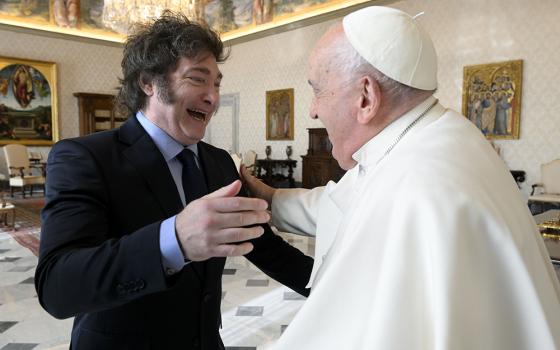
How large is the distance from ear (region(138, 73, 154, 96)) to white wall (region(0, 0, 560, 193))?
8.94 meters

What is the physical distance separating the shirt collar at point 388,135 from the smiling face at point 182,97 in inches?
27.0

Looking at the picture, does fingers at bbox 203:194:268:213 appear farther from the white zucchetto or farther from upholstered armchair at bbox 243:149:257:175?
upholstered armchair at bbox 243:149:257:175

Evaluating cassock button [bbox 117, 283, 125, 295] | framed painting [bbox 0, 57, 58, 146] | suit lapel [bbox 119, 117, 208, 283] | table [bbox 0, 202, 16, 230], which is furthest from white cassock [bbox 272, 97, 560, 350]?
framed painting [bbox 0, 57, 58, 146]

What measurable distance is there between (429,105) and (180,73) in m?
0.91

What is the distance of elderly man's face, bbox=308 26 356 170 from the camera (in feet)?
4.40

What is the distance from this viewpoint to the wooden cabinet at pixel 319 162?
35.7 feet

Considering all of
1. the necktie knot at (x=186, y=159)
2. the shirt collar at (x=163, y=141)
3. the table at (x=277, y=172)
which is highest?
the shirt collar at (x=163, y=141)

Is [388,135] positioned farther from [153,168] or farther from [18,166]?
[18,166]

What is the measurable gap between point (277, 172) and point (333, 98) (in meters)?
11.9

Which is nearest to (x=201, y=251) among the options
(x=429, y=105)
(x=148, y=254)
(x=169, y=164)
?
(x=148, y=254)

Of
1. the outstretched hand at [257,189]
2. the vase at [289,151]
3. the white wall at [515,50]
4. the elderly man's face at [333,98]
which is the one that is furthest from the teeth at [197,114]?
the vase at [289,151]

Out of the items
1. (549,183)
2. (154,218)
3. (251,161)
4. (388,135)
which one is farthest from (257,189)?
(251,161)

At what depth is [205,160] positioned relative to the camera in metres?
1.79

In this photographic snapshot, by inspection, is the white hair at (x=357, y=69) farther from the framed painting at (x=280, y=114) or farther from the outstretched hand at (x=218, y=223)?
the framed painting at (x=280, y=114)
